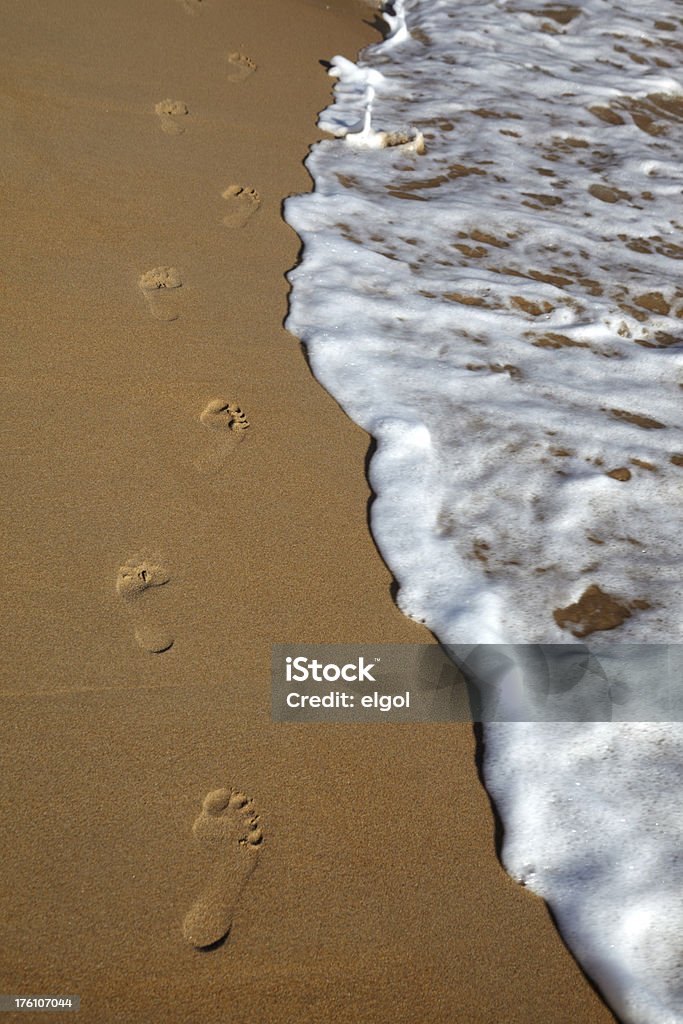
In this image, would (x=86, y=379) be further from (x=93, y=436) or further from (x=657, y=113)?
(x=657, y=113)

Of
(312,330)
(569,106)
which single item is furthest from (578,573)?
(569,106)

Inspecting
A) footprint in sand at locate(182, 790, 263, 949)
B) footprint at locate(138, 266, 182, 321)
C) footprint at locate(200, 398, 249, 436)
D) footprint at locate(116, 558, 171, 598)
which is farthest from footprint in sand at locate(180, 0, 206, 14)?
footprint in sand at locate(182, 790, 263, 949)

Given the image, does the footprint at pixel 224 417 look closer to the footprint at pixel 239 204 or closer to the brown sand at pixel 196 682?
the brown sand at pixel 196 682

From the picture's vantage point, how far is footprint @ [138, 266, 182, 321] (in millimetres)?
2992

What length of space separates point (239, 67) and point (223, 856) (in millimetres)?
4435

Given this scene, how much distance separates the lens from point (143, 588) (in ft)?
6.96

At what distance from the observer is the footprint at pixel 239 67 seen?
4695 mm

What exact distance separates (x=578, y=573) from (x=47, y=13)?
4.24 m

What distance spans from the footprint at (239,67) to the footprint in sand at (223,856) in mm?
4115

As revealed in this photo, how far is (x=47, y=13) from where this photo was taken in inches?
182

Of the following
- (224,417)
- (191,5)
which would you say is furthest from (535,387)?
(191,5)

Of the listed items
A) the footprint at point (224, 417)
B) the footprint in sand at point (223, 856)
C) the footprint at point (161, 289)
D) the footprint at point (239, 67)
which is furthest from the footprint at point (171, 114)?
the footprint in sand at point (223, 856)

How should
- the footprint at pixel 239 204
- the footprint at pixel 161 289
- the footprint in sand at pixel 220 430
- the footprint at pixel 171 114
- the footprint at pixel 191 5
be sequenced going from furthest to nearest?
the footprint at pixel 191 5
the footprint at pixel 171 114
the footprint at pixel 239 204
the footprint at pixel 161 289
the footprint in sand at pixel 220 430

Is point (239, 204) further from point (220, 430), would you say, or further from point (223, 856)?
point (223, 856)
